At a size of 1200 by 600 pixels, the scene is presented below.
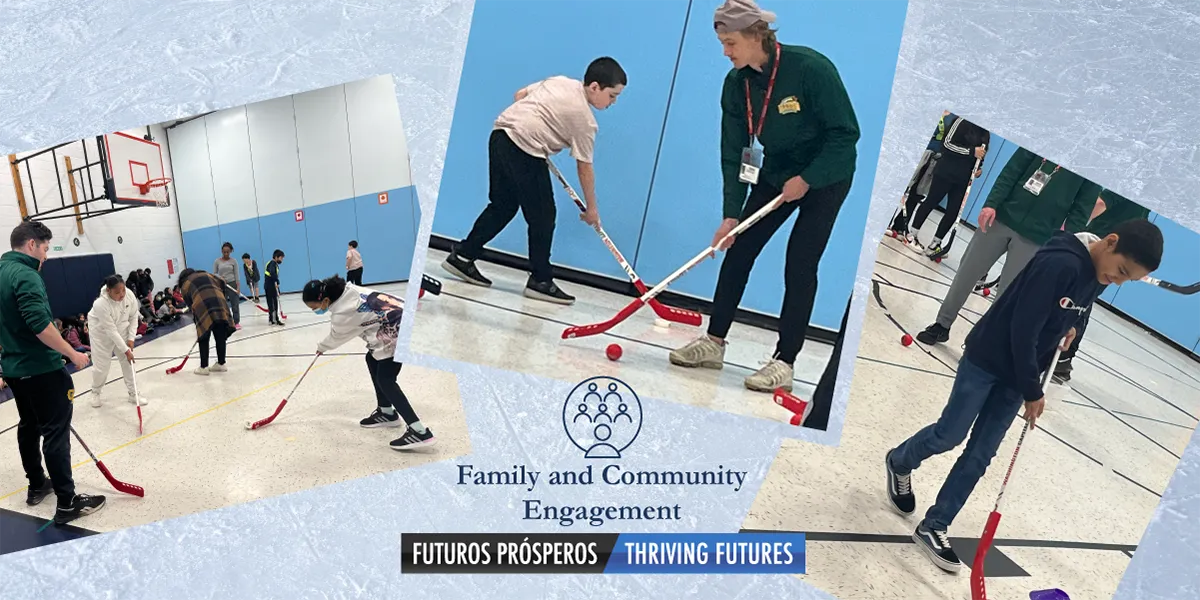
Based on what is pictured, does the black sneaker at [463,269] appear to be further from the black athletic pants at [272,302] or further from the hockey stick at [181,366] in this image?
the hockey stick at [181,366]

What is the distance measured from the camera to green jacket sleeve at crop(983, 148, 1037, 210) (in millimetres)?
1269

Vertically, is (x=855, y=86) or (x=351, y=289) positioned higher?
(x=855, y=86)

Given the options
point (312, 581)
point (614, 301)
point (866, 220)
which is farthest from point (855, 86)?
point (312, 581)

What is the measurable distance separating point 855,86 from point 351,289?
117cm

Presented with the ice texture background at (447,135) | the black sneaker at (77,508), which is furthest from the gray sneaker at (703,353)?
the black sneaker at (77,508)

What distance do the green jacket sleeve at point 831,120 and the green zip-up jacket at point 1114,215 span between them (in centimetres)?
50

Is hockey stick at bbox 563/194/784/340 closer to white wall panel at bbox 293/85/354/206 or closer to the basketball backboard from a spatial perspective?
white wall panel at bbox 293/85/354/206

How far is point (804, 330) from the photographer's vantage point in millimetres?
1316

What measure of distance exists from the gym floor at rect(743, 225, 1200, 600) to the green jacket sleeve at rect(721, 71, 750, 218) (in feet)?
1.06

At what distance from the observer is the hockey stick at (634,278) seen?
136 centimetres

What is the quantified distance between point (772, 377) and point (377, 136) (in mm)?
1042

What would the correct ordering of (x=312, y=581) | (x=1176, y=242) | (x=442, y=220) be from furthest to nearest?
(x=312, y=581) → (x=442, y=220) → (x=1176, y=242)

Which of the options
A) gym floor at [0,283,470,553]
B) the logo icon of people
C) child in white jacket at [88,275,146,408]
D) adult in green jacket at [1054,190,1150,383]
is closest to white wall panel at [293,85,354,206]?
gym floor at [0,283,470,553]

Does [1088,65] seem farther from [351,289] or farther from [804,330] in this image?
[351,289]
